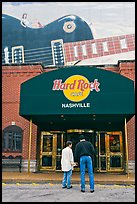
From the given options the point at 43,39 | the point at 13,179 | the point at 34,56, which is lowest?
the point at 13,179

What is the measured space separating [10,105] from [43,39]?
8.96m

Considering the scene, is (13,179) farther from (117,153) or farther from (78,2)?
(78,2)

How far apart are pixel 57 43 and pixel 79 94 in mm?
12287

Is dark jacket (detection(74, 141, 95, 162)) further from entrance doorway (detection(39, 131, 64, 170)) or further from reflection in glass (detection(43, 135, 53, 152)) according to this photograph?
reflection in glass (detection(43, 135, 53, 152))

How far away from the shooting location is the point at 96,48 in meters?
23.9

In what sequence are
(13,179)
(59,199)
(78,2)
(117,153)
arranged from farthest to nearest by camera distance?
(78,2), (117,153), (13,179), (59,199)

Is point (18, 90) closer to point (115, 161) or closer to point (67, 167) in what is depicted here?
point (115, 161)

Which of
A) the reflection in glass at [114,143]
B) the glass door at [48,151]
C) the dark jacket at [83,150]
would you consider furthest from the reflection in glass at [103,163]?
the dark jacket at [83,150]

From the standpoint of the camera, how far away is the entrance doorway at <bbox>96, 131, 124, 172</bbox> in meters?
16.5

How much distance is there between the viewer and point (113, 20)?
25594 mm

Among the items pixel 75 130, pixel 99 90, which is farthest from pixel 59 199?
pixel 75 130

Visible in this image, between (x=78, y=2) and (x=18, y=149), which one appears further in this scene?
(x=78, y=2)

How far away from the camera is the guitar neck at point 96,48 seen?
23.6 meters

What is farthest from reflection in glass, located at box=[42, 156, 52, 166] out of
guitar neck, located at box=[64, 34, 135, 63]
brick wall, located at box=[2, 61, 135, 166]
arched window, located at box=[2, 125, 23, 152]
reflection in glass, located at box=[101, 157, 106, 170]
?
guitar neck, located at box=[64, 34, 135, 63]
